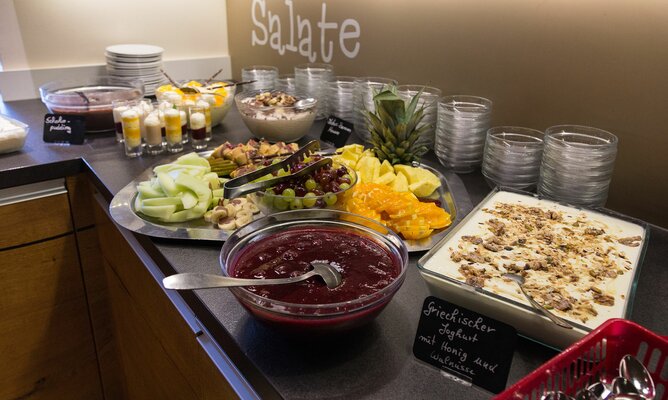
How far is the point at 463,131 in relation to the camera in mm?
1488

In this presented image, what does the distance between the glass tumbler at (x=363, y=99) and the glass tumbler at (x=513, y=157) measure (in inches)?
20.1

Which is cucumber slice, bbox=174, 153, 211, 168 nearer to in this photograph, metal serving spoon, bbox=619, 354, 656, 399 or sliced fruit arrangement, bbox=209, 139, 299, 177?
sliced fruit arrangement, bbox=209, 139, 299, 177

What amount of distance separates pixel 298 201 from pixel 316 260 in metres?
0.32

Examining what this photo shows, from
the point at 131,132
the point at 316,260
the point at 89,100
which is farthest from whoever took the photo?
the point at 89,100

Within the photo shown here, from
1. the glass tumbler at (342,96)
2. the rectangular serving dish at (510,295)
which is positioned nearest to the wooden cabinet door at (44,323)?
the glass tumbler at (342,96)

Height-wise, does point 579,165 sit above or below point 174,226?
above

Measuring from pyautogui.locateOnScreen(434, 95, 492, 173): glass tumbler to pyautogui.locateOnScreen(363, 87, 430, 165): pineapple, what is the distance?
0.28 ft

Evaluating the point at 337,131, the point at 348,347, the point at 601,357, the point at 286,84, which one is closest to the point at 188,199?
the point at 348,347

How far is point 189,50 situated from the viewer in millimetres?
2648

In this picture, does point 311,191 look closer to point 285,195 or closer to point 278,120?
point 285,195

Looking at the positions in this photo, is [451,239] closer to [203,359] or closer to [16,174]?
[203,359]

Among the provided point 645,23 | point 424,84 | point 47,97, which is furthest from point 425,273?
point 47,97

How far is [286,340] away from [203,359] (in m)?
0.30

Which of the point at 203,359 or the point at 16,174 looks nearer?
the point at 203,359
